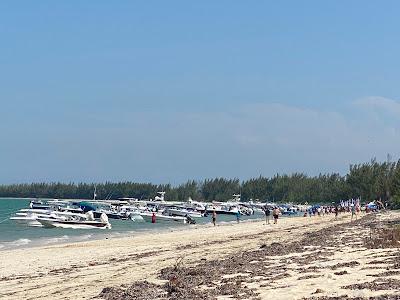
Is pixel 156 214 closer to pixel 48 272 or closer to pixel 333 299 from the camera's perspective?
pixel 48 272

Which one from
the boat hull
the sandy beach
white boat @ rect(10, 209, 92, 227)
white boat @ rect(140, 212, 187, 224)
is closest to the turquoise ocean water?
the boat hull

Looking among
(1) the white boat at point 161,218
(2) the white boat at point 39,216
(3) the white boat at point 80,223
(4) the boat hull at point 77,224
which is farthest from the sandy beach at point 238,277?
(1) the white boat at point 161,218

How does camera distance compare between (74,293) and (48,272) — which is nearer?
(74,293)

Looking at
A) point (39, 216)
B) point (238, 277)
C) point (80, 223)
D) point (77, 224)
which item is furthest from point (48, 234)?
point (238, 277)

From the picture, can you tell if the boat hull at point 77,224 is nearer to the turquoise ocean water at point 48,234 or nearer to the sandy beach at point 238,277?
the turquoise ocean water at point 48,234

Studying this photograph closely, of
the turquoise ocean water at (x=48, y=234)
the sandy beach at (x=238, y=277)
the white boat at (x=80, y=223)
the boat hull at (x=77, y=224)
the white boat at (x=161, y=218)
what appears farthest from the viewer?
the white boat at (x=161, y=218)

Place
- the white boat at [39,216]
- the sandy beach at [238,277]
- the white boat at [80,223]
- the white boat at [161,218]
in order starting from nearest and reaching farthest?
the sandy beach at [238,277], the white boat at [80,223], the white boat at [39,216], the white boat at [161,218]

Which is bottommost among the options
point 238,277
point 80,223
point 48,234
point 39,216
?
point 48,234

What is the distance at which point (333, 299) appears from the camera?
11953mm

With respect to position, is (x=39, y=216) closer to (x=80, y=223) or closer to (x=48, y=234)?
(x=80, y=223)

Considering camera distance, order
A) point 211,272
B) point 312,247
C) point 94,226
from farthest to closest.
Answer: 1. point 94,226
2. point 312,247
3. point 211,272

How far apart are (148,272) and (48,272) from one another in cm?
563

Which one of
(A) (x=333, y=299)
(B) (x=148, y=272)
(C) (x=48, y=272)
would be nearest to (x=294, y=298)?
(A) (x=333, y=299)

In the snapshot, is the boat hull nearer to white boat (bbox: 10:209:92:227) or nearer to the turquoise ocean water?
the turquoise ocean water
